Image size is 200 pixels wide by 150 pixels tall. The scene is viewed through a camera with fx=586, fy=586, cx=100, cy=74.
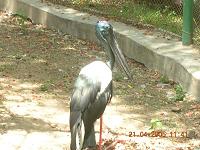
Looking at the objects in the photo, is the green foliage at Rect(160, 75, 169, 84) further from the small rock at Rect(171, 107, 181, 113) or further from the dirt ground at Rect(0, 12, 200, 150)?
the small rock at Rect(171, 107, 181, 113)

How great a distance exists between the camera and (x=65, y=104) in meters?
7.15

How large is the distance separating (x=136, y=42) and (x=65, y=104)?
2.31 m

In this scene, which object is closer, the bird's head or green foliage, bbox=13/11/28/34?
the bird's head

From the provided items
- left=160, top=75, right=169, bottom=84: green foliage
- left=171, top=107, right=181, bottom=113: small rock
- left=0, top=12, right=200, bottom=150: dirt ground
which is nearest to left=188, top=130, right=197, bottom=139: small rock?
left=0, top=12, right=200, bottom=150: dirt ground

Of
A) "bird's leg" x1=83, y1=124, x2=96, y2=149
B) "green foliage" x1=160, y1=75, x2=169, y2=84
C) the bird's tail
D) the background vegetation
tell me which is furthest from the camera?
the background vegetation

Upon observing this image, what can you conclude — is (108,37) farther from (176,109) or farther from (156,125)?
(176,109)

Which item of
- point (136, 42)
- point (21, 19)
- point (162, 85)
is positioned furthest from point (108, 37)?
point (21, 19)

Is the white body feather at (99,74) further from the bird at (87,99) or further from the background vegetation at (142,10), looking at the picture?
the background vegetation at (142,10)

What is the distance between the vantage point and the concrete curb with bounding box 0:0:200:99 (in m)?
7.70

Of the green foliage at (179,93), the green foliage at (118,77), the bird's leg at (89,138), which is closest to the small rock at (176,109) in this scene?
the green foliage at (179,93)

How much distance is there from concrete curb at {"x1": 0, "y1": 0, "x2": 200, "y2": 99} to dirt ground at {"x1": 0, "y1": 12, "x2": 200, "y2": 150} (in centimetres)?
17

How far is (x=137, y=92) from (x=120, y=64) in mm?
2336

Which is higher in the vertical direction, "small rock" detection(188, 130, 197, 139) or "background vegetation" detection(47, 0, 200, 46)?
"background vegetation" detection(47, 0, 200, 46)

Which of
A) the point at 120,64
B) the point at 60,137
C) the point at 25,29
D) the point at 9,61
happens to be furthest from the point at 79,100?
the point at 25,29
